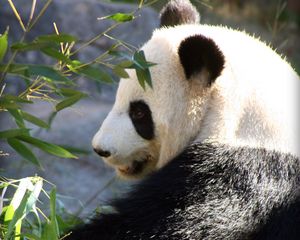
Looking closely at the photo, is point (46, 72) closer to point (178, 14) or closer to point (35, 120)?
point (35, 120)

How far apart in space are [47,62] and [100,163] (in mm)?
1322

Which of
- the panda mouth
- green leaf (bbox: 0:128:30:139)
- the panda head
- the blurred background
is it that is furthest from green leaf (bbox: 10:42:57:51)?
the blurred background

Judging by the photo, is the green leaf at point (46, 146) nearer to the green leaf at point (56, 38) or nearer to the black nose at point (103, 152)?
the black nose at point (103, 152)

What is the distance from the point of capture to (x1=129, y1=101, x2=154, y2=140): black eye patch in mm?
3248

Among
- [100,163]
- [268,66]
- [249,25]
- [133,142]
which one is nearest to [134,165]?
[133,142]

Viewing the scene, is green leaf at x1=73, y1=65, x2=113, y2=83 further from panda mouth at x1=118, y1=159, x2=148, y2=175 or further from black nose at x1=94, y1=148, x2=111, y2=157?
panda mouth at x1=118, y1=159, x2=148, y2=175

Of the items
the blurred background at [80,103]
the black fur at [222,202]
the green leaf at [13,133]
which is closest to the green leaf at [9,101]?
the green leaf at [13,133]

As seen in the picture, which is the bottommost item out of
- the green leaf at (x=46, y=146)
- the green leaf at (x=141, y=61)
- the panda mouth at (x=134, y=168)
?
the panda mouth at (x=134, y=168)

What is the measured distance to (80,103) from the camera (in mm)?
6395

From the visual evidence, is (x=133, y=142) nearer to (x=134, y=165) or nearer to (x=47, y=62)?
(x=134, y=165)

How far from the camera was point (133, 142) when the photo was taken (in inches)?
128

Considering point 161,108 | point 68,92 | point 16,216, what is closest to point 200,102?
point 161,108

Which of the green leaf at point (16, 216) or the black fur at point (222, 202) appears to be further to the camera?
the black fur at point (222, 202)

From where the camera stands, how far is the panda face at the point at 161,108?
10.4 ft
